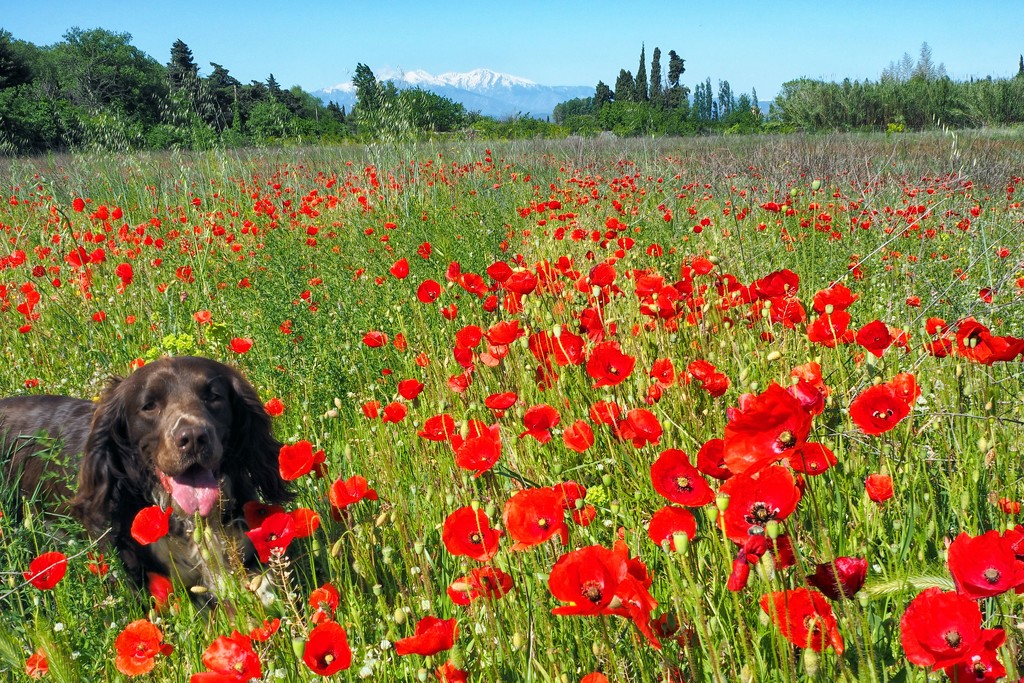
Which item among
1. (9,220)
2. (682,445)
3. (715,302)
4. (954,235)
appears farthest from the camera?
(9,220)

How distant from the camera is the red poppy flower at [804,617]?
934mm

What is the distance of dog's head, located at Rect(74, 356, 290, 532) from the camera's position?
7.92ft

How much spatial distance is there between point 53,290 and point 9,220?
3.13m

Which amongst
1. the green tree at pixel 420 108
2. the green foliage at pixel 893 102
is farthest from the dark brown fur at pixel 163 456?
the green foliage at pixel 893 102

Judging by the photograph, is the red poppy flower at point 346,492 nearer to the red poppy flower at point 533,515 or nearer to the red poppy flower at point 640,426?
the red poppy flower at point 533,515

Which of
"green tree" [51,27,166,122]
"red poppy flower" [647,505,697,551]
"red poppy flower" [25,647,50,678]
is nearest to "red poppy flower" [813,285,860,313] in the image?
"red poppy flower" [647,505,697,551]

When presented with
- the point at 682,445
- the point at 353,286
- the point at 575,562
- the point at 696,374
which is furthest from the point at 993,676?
the point at 353,286

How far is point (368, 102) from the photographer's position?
9.05 metres

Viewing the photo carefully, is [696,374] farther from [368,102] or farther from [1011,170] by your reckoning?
[1011,170]

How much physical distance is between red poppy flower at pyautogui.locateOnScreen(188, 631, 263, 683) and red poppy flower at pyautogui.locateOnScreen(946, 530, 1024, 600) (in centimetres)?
99

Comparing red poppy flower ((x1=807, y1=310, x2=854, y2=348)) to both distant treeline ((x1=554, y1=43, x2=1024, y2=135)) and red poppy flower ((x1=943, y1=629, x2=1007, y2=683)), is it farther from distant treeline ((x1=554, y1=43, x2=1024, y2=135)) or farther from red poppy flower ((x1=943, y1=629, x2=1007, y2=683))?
distant treeline ((x1=554, y1=43, x2=1024, y2=135))

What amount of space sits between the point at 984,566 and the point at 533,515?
600 mm

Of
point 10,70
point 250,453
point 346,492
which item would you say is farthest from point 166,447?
point 10,70

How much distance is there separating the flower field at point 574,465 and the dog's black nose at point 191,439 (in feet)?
0.76
